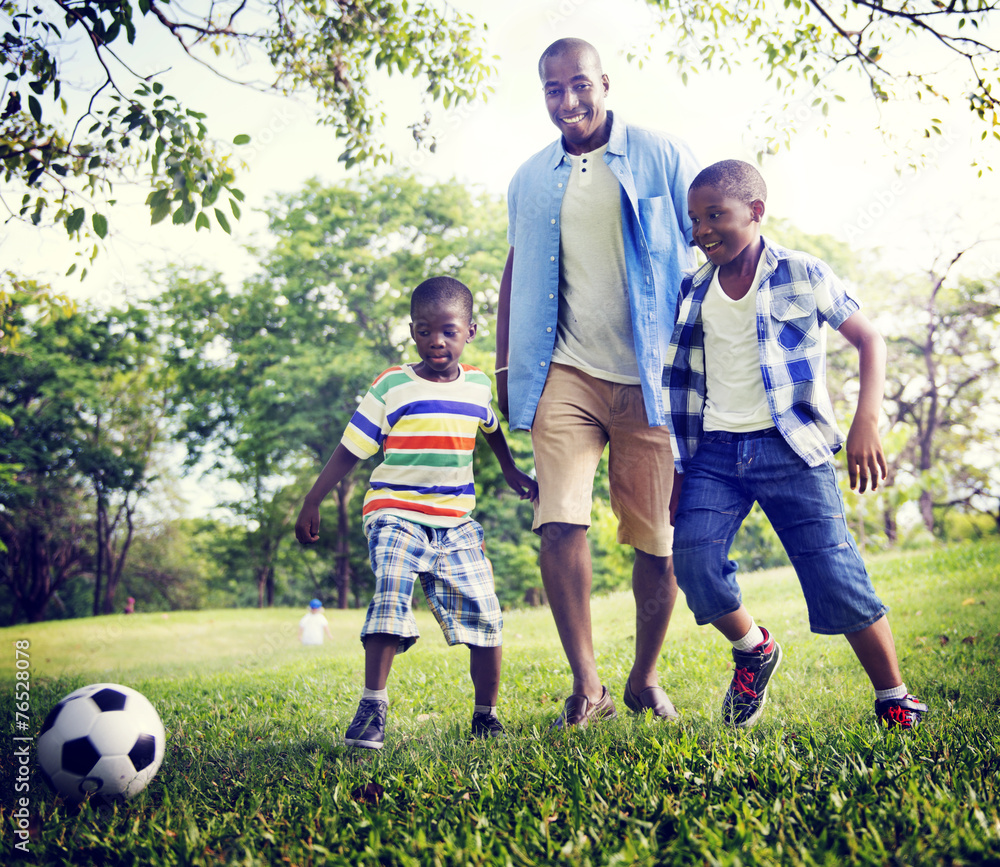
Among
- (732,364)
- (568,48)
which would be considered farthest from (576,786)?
(568,48)

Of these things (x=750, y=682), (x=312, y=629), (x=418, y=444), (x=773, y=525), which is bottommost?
(x=312, y=629)

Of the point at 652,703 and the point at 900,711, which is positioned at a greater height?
the point at 900,711

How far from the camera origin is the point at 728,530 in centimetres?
299

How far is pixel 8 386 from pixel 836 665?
28.3 metres

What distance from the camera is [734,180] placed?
3039mm

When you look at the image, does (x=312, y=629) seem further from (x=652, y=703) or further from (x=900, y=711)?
(x=900, y=711)

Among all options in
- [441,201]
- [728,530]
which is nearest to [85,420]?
[441,201]

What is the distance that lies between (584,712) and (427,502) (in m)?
1.10

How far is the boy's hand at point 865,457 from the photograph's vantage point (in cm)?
272

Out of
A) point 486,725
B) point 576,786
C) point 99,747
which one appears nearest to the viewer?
point 576,786

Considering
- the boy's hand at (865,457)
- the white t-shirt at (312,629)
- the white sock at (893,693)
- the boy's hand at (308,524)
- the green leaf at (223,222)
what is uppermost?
the green leaf at (223,222)

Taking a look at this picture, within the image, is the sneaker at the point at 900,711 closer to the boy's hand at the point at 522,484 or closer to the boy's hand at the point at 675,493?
the boy's hand at the point at 675,493

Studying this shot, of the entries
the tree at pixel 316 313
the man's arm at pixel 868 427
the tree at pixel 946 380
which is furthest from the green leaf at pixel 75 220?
the tree at pixel 946 380

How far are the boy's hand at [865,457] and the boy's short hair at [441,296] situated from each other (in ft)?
5.70
